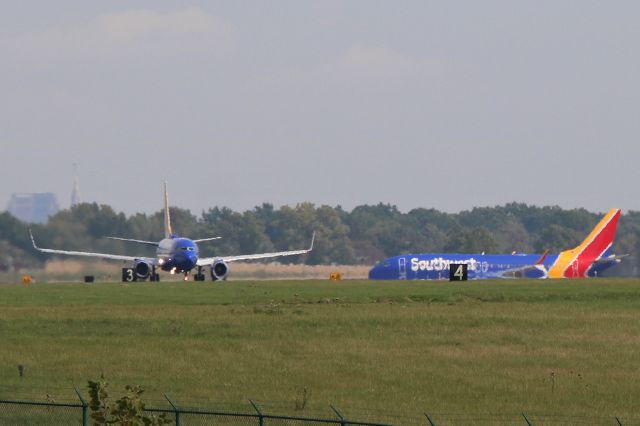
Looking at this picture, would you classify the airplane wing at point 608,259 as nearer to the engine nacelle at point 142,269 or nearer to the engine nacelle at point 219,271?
the engine nacelle at point 219,271

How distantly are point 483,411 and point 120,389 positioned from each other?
11.7 meters

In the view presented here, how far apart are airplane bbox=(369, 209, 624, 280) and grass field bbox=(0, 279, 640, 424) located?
51355mm

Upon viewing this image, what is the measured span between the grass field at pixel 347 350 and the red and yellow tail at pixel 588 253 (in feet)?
193

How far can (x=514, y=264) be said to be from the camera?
447 feet

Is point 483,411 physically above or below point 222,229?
below

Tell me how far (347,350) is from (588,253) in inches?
3660

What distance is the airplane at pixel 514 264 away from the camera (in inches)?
5207

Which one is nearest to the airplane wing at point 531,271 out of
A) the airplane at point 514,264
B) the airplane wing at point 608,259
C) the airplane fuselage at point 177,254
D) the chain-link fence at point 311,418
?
the airplane at point 514,264

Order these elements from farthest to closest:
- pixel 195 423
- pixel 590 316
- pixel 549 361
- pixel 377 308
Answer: pixel 377 308 < pixel 590 316 < pixel 549 361 < pixel 195 423

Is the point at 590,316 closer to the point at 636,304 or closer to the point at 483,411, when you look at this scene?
the point at 636,304

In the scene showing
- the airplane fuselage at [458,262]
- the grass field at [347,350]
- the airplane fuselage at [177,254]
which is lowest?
the grass field at [347,350]

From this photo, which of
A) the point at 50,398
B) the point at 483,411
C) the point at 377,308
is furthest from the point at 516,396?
the point at 377,308

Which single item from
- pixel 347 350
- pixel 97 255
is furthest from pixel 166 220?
pixel 347 350

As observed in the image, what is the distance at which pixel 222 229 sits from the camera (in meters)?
192
